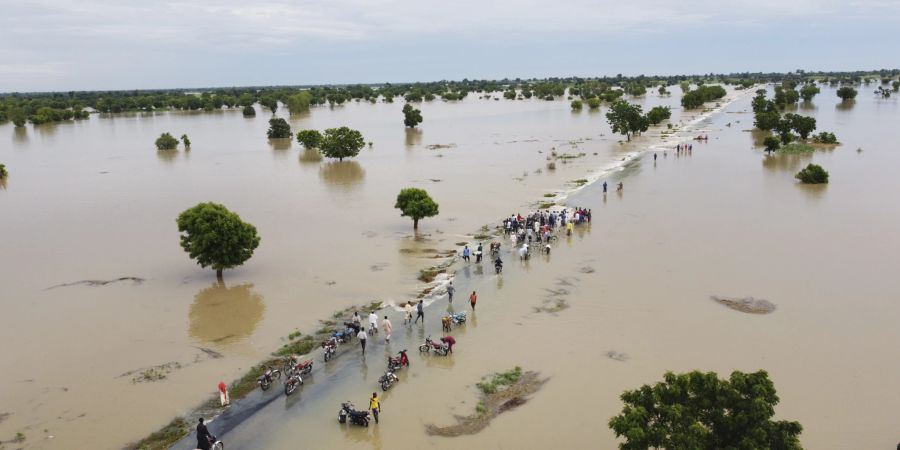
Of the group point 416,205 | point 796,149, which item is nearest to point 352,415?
point 416,205

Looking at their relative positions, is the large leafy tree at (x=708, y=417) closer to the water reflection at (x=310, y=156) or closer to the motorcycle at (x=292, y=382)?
the motorcycle at (x=292, y=382)

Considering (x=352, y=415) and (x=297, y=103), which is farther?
(x=297, y=103)

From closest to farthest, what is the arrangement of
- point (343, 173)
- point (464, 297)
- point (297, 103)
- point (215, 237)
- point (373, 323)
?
point (373, 323) < point (464, 297) < point (215, 237) < point (343, 173) < point (297, 103)

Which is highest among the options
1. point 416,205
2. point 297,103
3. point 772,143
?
point 297,103

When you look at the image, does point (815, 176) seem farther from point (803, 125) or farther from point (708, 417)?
point (708, 417)

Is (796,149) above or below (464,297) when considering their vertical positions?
above

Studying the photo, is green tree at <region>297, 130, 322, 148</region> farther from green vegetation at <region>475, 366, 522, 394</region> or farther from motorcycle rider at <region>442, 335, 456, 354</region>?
green vegetation at <region>475, 366, 522, 394</region>

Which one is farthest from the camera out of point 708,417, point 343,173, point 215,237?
point 343,173
